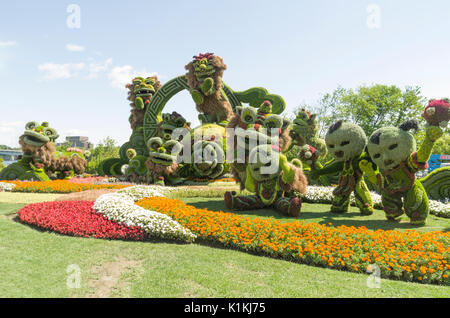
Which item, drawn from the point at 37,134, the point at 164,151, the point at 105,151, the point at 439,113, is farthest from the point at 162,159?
the point at 105,151

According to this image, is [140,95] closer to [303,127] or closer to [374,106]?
[303,127]

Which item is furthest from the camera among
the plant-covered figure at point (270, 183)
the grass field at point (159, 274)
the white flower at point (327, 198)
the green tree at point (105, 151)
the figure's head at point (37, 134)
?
the green tree at point (105, 151)

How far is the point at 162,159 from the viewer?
13500 mm

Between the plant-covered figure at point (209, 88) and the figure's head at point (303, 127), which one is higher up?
the plant-covered figure at point (209, 88)

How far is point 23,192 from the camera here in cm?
1218

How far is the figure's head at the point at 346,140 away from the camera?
7.82 m

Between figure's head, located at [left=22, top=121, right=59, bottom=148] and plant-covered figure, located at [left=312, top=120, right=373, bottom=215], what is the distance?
14980mm

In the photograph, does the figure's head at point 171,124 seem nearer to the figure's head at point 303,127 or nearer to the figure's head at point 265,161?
Result: the figure's head at point 303,127

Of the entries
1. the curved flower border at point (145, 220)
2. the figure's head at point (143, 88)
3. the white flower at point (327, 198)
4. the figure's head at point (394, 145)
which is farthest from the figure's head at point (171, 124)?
the figure's head at point (394, 145)

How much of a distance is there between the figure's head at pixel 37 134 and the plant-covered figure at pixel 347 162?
49.1 ft

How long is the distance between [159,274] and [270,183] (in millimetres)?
4844

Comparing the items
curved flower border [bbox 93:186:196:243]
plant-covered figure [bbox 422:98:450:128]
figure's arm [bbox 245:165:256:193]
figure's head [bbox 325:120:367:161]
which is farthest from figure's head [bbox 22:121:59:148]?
plant-covered figure [bbox 422:98:450:128]

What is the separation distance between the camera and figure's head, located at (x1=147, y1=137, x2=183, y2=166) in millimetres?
13484
